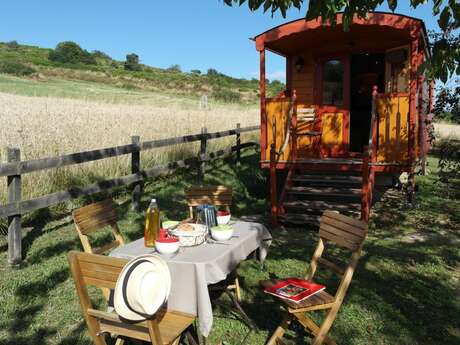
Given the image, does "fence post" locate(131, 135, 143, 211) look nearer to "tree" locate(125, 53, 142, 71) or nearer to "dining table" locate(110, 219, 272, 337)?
"dining table" locate(110, 219, 272, 337)

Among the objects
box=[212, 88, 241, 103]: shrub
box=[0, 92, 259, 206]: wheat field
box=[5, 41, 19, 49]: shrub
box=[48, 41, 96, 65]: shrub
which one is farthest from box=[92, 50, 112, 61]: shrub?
box=[0, 92, 259, 206]: wheat field

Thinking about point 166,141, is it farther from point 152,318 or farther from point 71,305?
point 152,318

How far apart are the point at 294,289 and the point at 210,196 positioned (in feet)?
6.12

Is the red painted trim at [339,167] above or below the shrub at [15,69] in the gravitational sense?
below

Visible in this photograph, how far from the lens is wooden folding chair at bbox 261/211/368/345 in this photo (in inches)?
127

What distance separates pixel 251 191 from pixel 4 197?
16.3 feet

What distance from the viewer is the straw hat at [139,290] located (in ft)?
7.89

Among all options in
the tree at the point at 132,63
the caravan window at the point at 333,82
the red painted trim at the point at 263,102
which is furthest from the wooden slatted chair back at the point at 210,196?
the tree at the point at 132,63

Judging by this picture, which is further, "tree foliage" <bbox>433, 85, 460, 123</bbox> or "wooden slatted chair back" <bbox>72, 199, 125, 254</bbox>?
"tree foliage" <bbox>433, 85, 460, 123</bbox>

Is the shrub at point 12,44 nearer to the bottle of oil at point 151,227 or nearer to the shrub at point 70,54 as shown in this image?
the shrub at point 70,54

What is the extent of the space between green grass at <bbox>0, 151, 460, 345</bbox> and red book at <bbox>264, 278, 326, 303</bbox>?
55cm

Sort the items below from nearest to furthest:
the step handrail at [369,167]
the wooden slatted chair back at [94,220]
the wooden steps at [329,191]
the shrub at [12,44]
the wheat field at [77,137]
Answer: the wooden slatted chair back at [94,220], the step handrail at [369,167], the wooden steps at [329,191], the wheat field at [77,137], the shrub at [12,44]

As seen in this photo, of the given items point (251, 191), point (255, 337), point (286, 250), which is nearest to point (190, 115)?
point (251, 191)

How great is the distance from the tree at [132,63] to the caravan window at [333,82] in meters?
67.9
